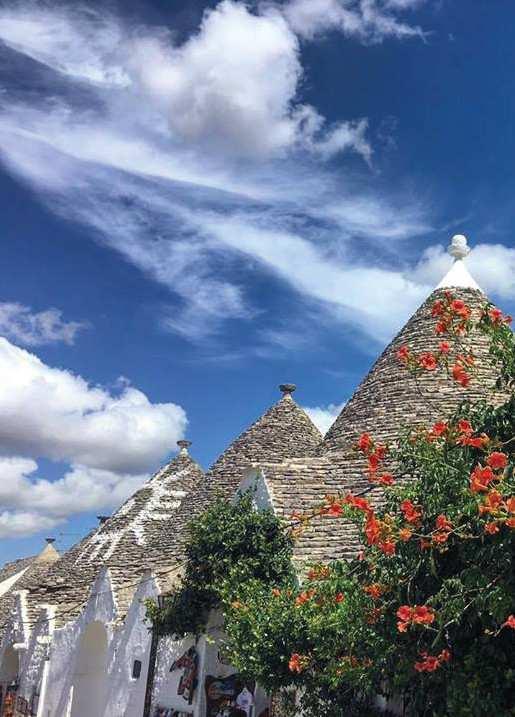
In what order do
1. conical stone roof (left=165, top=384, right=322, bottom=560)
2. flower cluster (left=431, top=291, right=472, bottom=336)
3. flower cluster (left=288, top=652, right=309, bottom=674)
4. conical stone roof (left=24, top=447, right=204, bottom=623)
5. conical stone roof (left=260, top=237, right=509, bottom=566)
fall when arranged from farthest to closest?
conical stone roof (left=24, top=447, right=204, bottom=623)
conical stone roof (left=165, top=384, right=322, bottom=560)
conical stone roof (left=260, top=237, right=509, bottom=566)
flower cluster (left=288, top=652, right=309, bottom=674)
flower cluster (left=431, top=291, right=472, bottom=336)

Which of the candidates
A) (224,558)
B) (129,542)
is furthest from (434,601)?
(129,542)

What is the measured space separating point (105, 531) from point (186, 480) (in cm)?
242

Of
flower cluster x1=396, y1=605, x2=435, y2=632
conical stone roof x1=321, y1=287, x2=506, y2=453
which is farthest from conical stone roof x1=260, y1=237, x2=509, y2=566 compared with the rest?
flower cluster x1=396, y1=605, x2=435, y2=632

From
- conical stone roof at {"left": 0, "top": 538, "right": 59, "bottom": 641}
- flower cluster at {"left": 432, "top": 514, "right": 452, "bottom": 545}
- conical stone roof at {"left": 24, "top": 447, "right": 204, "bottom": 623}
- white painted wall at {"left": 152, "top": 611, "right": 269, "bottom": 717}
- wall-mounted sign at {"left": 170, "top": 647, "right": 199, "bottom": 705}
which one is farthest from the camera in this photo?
conical stone roof at {"left": 0, "top": 538, "right": 59, "bottom": 641}

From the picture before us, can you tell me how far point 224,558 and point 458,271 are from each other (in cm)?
702

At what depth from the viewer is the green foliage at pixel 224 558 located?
1114 centimetres

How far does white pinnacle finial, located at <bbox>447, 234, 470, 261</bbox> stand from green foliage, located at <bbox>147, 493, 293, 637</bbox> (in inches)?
246

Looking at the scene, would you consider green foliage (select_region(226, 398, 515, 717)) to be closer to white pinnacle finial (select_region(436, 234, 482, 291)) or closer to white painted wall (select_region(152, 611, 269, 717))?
white painted wall (select_region(152, 611, 269, 717))

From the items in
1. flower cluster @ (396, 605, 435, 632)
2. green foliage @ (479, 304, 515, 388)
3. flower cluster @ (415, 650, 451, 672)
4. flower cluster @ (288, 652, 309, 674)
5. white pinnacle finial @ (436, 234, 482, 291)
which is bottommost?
flower cluster @ (415, 650, 451, 672)

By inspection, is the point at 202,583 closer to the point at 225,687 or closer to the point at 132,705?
the point at 225,687

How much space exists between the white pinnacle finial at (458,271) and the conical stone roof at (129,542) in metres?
7.68

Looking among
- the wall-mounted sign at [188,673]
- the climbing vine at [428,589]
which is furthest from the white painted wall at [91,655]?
the climbing vine at [428,589]

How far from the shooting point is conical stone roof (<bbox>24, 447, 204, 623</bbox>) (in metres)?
17.9

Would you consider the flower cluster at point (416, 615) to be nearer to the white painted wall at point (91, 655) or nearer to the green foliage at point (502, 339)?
the green foliage at point (502, 339)
